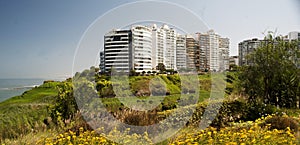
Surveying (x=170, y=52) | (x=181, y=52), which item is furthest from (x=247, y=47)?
(x=170, y=52)

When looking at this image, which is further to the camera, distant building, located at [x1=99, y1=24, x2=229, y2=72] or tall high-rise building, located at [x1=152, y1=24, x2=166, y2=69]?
tall high-rise building, located at [x1=152, y1=24, x2=166, y2=69]

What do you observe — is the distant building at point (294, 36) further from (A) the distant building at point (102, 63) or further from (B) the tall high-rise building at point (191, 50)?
(A) the distant building at point (102, 63)

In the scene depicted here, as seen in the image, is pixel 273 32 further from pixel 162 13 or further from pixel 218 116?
pixel 162 13

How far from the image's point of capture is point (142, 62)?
947cm

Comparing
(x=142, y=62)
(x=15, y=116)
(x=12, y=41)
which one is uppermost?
(x=12, y=41)

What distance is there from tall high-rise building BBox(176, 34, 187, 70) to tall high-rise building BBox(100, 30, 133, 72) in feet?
5.17

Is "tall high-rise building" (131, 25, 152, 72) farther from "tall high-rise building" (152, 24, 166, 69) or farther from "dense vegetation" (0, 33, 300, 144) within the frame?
"dense vegetation" (0, 33, 300, 144)

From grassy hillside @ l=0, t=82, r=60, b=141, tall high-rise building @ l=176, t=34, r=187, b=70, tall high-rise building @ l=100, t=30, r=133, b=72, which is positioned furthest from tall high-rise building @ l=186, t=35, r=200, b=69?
grassy hillside @ l=0, t=82, r=60, b=141

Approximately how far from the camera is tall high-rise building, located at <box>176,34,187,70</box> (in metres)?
8.99

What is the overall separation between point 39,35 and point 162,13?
483cm

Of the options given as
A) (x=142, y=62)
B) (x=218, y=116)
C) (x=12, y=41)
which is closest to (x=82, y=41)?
(x=218, y=116)

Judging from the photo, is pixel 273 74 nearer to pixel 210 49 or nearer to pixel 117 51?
pixel 117 51

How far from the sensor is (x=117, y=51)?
8305mm

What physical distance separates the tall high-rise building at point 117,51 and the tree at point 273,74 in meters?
3.68
